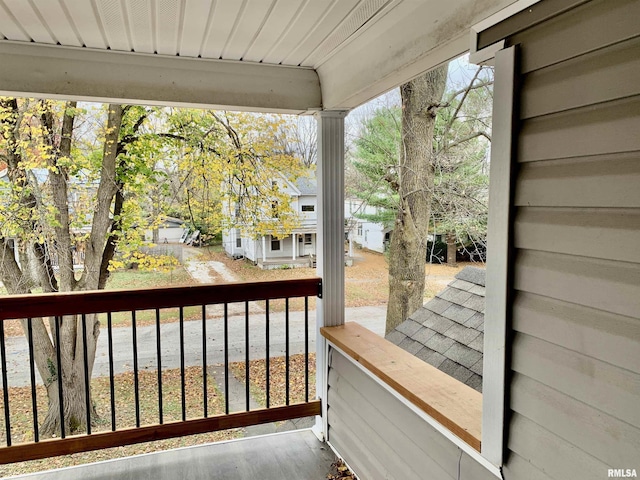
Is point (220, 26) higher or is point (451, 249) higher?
point (220, 26)

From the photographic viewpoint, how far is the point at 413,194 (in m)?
5.01

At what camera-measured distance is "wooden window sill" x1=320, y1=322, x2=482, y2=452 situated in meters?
1.43

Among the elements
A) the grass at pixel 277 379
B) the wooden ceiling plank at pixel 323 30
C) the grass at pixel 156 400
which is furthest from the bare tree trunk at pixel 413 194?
the wooden ceiling plank at pixel 323 30

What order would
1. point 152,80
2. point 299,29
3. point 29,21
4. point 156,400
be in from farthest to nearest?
point 156,400 < point 152,80 < point 299,29 < point 29,21

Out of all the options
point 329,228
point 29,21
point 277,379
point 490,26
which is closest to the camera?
point 490,26

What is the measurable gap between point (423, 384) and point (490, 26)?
4.32 ft

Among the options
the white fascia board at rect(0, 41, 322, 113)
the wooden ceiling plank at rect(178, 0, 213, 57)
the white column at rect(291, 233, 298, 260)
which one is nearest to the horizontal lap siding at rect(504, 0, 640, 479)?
the wooden ceiling plank at rect(178, 0, 213, 57)

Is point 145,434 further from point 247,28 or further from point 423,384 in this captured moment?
point 247,28

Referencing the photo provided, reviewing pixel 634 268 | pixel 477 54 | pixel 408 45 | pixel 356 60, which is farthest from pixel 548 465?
pixel 356 60

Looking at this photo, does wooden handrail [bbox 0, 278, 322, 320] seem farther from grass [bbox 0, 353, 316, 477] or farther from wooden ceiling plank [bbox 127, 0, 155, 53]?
grass [bbox 0, 353, 316, 477]

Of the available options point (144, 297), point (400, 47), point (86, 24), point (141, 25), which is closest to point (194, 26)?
point (141, 25)

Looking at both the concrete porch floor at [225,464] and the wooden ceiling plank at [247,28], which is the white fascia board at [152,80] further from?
the concrete porch floor at [225,464]

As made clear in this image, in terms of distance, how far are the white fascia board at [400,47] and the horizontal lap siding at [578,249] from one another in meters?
0.30

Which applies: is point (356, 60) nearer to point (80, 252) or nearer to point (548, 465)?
point (548, 465)
